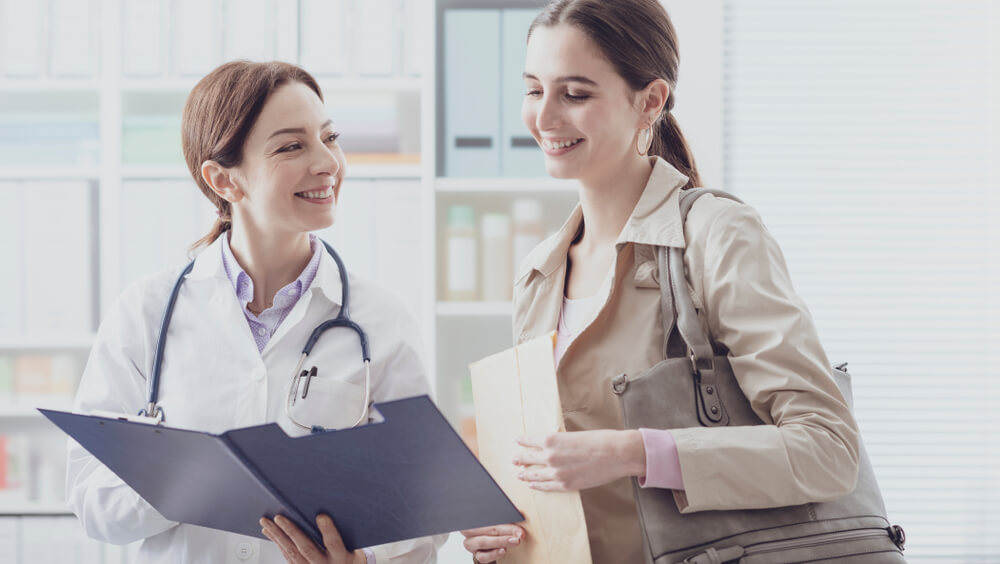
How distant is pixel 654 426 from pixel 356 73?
1635 millimetres

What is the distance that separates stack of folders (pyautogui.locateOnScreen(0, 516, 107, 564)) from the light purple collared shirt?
1299 millimetres

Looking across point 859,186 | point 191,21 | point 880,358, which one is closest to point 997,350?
point 880,358

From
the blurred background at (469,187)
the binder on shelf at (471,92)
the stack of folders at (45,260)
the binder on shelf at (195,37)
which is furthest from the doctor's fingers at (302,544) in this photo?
the binder on shelf at (195,37)

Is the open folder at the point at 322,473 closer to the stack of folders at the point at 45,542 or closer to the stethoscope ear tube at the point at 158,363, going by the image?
the stethoscope ear tube at the point at 158,363

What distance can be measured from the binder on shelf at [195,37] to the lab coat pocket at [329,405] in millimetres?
1428

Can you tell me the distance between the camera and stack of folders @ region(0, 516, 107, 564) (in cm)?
222

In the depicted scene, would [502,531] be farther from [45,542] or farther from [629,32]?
[45,542]

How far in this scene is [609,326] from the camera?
1.14m

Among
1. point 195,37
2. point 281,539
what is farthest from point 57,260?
point 281,539

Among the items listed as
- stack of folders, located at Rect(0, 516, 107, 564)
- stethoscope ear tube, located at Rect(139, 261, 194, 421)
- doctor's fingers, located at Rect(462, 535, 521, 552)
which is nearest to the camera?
doctor's fingers, located at Rect(462, 535, 521, 552)

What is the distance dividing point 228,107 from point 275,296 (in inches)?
12.7

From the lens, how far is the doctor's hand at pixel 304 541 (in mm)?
1076

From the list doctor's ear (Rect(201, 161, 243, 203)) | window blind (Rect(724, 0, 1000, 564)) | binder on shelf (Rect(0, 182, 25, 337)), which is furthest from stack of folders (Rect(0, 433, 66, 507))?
window blind (Rect(724, 0, 1000, 564))

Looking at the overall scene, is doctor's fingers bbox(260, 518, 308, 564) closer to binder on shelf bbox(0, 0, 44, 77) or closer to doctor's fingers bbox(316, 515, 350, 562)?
doctor's fingers bbox(316, 515, 350, 562)
